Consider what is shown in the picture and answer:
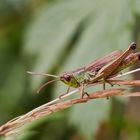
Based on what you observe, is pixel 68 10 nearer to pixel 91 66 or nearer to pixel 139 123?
pixel 139 123

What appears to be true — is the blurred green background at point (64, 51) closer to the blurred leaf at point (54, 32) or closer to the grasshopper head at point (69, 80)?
the blurred leaf at point (54, 32)

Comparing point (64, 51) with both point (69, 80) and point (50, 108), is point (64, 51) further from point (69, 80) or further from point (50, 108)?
point (50, 108)

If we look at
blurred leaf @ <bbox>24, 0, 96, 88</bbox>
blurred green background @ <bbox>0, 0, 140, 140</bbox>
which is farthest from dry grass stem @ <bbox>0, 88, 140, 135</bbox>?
blurred leaf @ <bbox>24, 0, 96, 88</bbox>

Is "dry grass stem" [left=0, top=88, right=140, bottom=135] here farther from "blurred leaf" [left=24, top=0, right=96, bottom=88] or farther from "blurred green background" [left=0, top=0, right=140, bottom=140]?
"blurred leaf" [left=24, top=0, right=96, bottom=88]

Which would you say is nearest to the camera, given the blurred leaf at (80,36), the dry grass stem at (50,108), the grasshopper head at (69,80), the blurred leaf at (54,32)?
the dry grass stem at (50,108)

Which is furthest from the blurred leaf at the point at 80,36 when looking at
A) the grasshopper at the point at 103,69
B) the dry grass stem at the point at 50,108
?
the dry grass stem at the point at 50,108

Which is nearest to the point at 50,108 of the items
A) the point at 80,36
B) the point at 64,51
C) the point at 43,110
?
the point at 43,110

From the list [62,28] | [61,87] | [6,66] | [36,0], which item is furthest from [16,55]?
[61,87]
